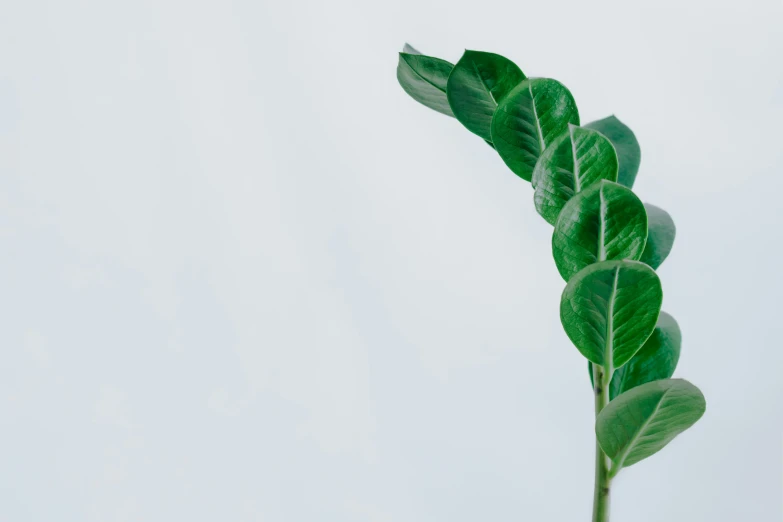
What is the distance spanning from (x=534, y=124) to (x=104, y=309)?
0.85m

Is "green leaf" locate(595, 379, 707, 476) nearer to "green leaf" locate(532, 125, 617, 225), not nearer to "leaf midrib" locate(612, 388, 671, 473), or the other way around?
"leaf midrib" locate(612, 388, 671, 473)

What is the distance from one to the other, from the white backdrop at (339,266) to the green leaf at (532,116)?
2.14 feet

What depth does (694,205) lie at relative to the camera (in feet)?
3.35

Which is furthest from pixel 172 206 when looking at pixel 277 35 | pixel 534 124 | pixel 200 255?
pixel 534 124

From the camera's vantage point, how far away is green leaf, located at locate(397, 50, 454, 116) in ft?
1.49

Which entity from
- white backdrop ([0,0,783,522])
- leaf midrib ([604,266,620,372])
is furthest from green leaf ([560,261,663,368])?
white backdrop ([0,0,783,522])

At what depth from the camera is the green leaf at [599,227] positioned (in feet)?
1.13

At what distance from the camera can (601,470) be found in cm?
39

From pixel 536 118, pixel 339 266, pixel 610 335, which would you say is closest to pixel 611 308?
pixel 610 335

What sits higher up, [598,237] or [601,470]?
[598,237]

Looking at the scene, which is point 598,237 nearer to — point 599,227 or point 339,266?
point 599,227

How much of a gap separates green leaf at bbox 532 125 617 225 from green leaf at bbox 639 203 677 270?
6 cm

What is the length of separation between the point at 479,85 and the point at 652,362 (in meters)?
0.20

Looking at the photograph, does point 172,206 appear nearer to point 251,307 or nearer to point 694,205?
point 251,307
